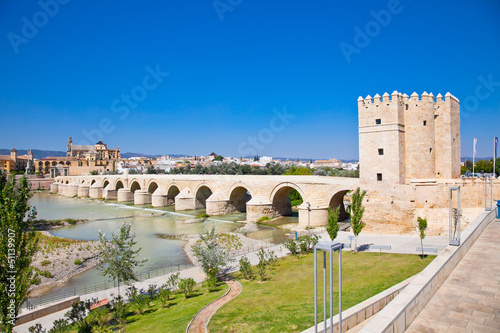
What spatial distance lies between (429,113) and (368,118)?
3.30 metres

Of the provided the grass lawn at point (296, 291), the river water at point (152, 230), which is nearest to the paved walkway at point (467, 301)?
the grass lawn at point (296, 291)

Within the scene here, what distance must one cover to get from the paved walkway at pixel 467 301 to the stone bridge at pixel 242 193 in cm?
1340

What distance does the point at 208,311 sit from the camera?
8.80m

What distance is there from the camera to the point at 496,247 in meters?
8.65

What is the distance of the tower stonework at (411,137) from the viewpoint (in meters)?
17.7

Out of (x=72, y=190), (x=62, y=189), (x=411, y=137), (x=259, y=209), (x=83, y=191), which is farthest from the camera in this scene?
(x=62, y=189)

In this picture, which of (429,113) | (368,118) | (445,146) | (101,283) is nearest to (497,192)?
(445,146)

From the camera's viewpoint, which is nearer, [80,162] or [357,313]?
[357,313]

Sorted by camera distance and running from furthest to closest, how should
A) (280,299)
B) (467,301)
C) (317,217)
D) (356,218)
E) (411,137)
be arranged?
(317,217) → (411,137) → (356,218) → (280,299) → (467,301)

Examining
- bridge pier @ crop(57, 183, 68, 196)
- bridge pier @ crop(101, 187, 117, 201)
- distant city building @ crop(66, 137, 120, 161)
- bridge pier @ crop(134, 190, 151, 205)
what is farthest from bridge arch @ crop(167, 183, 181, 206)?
distant city building @ crop(66, 137, 120, 161)

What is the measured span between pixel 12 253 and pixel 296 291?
24.2ft

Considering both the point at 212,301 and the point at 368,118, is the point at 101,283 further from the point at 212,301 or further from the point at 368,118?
the point at 368,118

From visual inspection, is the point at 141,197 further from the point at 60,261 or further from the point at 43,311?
the point at 43,311

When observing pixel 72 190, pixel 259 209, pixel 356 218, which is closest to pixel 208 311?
pixel 356 218
